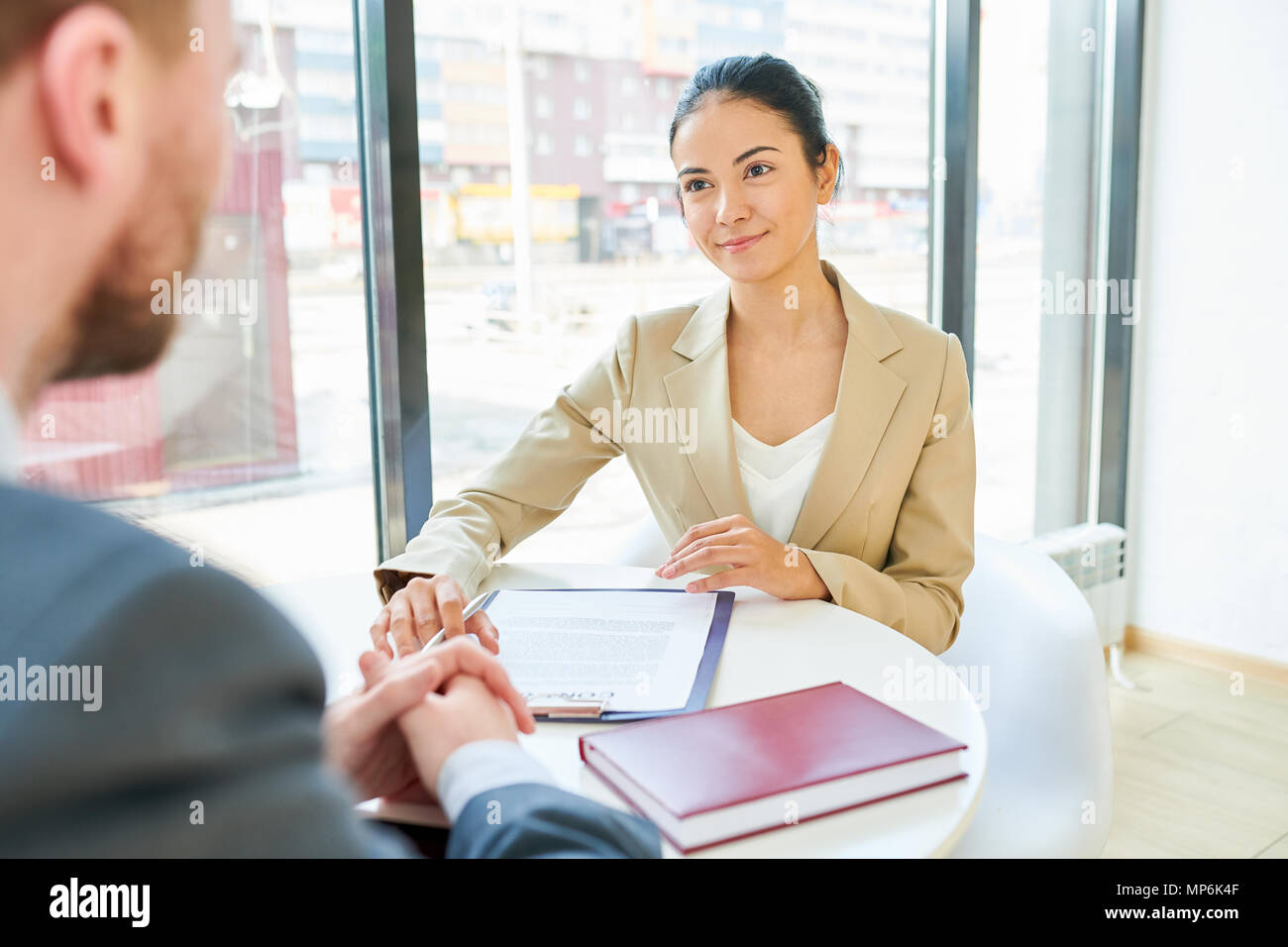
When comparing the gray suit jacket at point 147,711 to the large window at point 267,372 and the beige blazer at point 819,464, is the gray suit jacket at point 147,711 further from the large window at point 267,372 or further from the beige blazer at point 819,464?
the large window at point 267,372

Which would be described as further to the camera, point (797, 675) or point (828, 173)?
point (828, 173)

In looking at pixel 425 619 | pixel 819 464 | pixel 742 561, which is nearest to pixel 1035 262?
pixel 819 464

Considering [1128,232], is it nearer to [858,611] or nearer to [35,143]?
[858,611]

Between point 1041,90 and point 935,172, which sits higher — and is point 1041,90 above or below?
above

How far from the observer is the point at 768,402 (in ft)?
5.62

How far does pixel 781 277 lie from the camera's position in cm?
172

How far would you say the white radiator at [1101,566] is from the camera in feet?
10.4

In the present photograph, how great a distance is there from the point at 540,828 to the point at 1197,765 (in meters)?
2.55

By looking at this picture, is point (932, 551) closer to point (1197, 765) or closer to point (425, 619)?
point (425, 619)

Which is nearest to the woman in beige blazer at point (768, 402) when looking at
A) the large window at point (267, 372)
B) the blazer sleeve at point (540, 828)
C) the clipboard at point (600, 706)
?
the clipboard at point (600, 706)

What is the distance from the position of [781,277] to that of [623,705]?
955 mm

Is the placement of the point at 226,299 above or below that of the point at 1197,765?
above

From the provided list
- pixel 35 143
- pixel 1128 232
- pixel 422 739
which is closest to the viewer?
pixel 35 143
